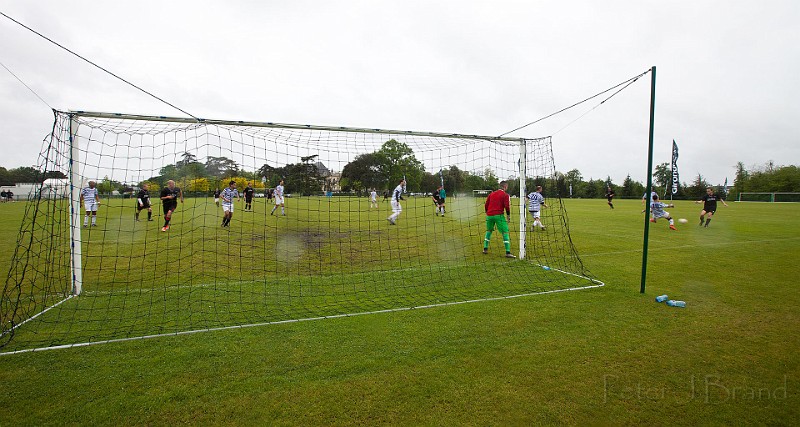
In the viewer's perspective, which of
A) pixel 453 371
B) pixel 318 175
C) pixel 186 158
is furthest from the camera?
pixel 318 175

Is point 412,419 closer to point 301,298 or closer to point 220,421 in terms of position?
point 220,421

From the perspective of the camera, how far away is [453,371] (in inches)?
142

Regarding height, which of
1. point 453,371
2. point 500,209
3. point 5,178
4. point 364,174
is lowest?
point 453,371

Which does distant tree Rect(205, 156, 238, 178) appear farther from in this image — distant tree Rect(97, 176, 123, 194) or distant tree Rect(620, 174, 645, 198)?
distant tree Rect(620, 174, 645, 198)

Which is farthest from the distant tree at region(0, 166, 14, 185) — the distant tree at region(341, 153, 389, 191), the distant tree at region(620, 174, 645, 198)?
the distant tree at region(620, 174, 645, 198)

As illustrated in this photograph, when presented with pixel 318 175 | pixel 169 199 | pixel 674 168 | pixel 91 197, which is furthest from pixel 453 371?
pixel 674 168

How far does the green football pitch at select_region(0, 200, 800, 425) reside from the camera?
9.81 feet

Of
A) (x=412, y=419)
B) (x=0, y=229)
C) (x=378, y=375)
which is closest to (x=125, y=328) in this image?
(x=378, y=375)

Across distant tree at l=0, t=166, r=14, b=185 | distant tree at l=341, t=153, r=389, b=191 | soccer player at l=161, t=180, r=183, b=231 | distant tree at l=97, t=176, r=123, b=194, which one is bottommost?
soccer player at l=161, t=180, r=183, b=231

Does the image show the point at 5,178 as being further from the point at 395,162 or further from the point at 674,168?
the point at 674,168

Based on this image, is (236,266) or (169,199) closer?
(236,266)

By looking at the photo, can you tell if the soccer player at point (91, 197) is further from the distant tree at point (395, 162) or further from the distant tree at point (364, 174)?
the distant tree at point (395, 162)

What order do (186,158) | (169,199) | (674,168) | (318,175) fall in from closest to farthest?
(186,158) → (318,175) → (169,199) → (674,168)

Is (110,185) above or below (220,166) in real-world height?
below
